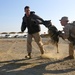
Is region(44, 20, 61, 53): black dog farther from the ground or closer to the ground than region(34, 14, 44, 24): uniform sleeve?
closer to the ground

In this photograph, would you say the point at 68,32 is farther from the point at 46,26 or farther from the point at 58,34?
the point at 46,26

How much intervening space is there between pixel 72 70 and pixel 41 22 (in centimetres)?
344

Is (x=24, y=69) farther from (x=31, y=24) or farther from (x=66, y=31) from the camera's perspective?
(x=31, y=24)

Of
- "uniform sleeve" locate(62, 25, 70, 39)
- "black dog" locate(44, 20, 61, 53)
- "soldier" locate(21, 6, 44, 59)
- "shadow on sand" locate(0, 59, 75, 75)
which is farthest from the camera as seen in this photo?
"soldier" locate(21, 6, 44, 59)

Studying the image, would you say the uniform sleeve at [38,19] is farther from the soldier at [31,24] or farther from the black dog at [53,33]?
the black dog at [53,33]

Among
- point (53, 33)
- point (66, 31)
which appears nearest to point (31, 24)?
point (53, 33)

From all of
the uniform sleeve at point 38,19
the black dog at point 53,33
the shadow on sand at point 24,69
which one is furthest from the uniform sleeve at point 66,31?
the uniform sleeve at point 38,19

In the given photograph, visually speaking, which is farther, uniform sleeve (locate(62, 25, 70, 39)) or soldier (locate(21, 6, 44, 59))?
soldier (locate(21, 6, 44, 59))

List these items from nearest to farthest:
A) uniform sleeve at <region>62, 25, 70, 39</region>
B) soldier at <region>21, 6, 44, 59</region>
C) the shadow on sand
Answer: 1. the shadow on sand
2. uniform sleeve at <region>62, 25, 70, 39</region>
3. soldier at <region>21, 6, 44, 59</region>

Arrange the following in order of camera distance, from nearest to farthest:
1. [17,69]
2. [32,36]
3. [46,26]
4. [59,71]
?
[59,71], [17,69], [46,26], [32,36]

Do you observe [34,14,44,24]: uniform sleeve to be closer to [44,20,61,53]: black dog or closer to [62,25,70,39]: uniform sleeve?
[44,20,61,53]: black dog

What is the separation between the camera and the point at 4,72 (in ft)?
27.4

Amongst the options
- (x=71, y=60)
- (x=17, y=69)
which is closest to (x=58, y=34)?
(x=71, y=60)

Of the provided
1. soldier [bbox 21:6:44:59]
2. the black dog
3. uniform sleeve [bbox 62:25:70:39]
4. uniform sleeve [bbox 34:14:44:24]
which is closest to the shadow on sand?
the black dog
